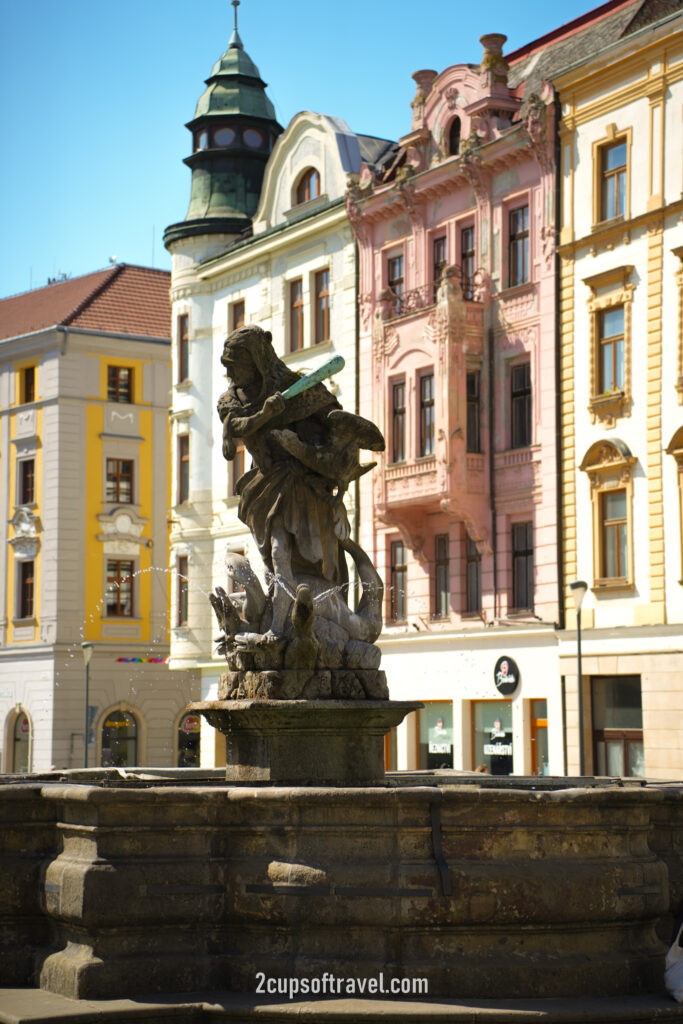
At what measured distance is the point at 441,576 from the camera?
116 feet

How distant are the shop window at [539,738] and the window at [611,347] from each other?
6236 mm

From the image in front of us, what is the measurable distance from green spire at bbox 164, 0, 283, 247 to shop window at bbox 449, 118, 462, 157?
9.94 metres

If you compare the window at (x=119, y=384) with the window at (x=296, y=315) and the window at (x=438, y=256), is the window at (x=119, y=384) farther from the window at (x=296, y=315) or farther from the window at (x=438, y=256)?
the window at (x=438, y=256)

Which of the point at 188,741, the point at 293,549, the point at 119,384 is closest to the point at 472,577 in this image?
the point at 188,741

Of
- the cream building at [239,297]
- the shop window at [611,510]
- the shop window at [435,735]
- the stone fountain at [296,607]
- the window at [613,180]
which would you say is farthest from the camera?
the cream building at [239,297]

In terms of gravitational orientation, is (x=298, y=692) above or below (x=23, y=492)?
below

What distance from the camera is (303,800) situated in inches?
377

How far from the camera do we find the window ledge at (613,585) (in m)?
29.7

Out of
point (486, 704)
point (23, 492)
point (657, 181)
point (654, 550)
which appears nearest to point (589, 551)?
point (654, 550)

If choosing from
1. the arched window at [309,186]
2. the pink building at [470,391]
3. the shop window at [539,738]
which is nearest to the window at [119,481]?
the arched window at [309,186]

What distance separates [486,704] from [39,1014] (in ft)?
83.8

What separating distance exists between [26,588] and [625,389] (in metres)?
26.8

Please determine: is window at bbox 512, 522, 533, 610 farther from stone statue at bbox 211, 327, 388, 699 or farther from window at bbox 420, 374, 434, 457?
stone statue at bbox 211, 327, 388, 699

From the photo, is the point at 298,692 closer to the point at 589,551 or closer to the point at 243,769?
the point at 243,769
